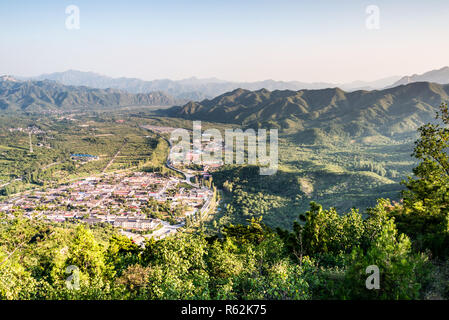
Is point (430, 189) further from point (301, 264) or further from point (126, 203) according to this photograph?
point (126, 203)

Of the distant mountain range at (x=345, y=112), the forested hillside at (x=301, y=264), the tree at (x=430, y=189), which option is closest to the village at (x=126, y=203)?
the forested hillside at (x=301, y=264)

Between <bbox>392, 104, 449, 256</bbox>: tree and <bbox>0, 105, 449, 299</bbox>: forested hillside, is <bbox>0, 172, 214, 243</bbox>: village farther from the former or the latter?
<bbox>392, 104, 449, 256</bbox>: tree

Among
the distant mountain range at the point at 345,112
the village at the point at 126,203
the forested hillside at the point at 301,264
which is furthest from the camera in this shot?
the distant mountain range at the point at 345,112

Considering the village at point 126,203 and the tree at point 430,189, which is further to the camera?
the village at point 126,203

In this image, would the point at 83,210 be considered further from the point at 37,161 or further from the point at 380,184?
the point at 380,184

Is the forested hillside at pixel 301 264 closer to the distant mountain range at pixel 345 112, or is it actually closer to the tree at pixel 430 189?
the tree at pixel 430 189

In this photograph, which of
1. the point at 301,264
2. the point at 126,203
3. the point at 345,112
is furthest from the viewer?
the point at 345,112

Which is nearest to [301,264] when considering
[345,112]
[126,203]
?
[126,203]

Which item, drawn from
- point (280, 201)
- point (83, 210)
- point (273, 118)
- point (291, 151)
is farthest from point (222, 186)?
point (273, 118)
